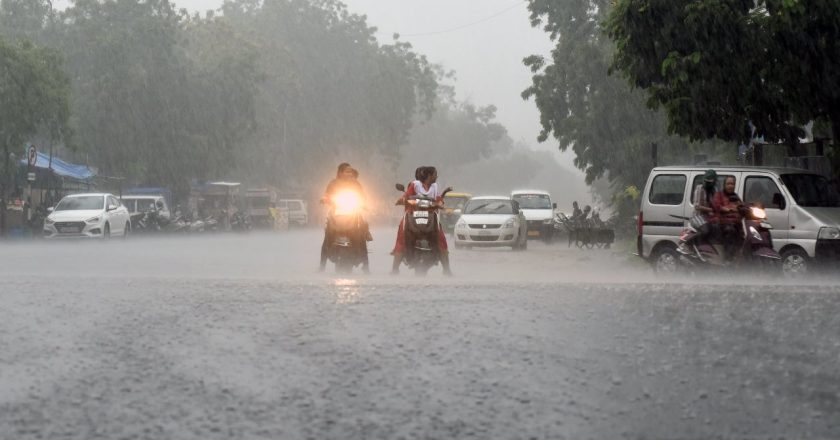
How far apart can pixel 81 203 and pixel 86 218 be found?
1344mm

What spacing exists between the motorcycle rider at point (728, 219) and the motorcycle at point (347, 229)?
15.3 feet

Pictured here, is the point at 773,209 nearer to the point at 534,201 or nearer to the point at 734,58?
the point at 734,58

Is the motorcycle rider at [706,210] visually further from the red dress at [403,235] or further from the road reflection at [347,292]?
the road reflection at [347,292]

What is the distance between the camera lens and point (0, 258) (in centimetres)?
2233

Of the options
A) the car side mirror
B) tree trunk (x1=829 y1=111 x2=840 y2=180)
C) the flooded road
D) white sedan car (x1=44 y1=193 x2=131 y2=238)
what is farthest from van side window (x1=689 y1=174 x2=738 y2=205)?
white sedan car (x1=44 y1=193 x2=131 y2=238)

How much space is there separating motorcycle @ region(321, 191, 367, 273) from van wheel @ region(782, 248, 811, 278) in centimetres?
567

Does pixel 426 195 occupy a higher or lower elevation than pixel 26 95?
lower

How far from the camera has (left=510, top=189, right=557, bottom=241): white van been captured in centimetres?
3731

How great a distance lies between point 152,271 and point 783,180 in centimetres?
945

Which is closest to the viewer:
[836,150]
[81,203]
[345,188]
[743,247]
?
[743,247]

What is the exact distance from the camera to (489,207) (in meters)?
32.2

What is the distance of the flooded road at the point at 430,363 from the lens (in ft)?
17.8

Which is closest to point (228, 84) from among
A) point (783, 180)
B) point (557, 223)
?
point (557, 223)

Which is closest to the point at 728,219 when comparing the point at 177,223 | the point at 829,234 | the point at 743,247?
the point at 743,247
